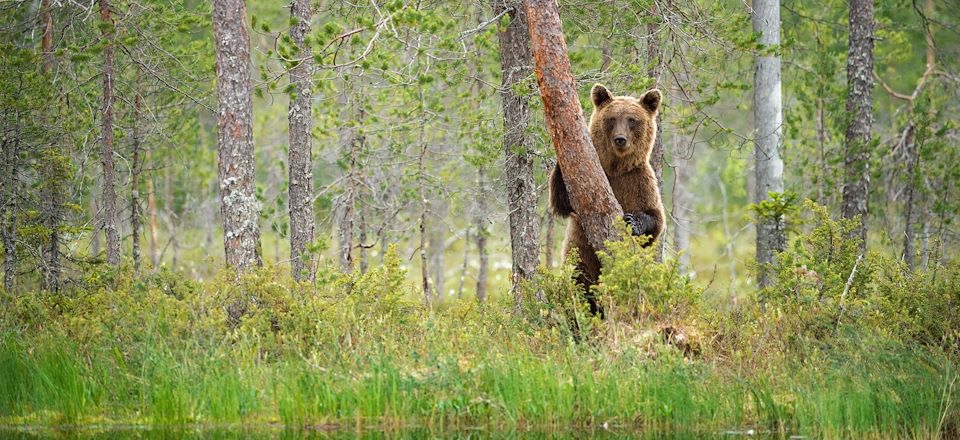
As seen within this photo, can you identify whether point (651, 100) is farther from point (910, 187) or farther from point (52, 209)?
point (52, 209)

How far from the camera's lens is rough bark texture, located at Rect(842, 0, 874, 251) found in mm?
14406

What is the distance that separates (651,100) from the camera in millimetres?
11352

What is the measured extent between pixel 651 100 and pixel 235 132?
14.2 feet

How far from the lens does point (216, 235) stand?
31594 millimetres

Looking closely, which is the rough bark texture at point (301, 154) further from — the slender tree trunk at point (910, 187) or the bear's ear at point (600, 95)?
the slender tree trunk at point (910, 187)

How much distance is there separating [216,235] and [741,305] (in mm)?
22792

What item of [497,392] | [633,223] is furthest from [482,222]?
[497,392]

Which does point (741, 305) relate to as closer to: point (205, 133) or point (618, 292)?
point (618, 292)

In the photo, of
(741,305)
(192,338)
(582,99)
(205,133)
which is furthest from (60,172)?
(205,133)

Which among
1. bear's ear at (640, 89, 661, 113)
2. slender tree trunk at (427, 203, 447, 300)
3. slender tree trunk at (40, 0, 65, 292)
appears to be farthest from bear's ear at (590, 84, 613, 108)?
slender tree trunk at (427, 203, 447, 300)

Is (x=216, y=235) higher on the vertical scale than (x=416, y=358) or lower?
higher

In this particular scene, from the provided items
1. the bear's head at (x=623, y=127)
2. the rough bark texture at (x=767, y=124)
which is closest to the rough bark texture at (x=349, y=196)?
the bear's head at (x=623, y=127)

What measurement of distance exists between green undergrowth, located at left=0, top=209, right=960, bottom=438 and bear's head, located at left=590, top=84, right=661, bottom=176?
1.78 m

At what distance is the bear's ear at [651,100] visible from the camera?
1128 centimetres
